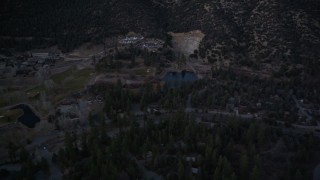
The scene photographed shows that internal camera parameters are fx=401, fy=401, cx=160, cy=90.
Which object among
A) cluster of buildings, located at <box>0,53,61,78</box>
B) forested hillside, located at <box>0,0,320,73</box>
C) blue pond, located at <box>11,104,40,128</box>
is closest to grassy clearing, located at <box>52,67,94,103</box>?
blue pond, located at <box>11,104,40,128</box>

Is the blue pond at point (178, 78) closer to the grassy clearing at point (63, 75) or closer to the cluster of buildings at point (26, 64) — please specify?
the grassy clearing at point (63, 75)

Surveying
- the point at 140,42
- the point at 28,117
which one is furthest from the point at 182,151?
the point at 140,42

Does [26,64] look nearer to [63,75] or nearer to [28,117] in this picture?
[63,75]

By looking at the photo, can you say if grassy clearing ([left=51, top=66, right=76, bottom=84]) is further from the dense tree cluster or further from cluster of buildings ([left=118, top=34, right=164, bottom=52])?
the dense tree cluster

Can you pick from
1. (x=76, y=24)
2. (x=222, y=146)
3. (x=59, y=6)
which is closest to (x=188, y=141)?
(x=222, y=146)

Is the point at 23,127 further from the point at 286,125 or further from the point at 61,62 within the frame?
the point at 286,125
